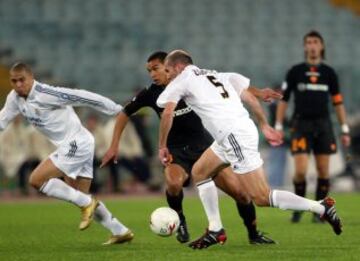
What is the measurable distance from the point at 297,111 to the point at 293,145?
441 mm

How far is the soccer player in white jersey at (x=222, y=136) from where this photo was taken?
958cm

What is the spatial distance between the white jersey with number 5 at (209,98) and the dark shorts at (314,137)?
3601 mm

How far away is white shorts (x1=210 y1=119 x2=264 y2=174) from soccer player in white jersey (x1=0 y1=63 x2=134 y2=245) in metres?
1.62

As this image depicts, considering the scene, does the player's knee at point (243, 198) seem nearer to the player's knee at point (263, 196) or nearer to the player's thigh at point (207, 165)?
the player's thigh at point (207, 165)

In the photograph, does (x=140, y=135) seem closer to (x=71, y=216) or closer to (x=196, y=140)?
(x=71, y=216)

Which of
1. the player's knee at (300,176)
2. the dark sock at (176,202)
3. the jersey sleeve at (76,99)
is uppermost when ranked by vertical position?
the jersey sleeve at (76,99)

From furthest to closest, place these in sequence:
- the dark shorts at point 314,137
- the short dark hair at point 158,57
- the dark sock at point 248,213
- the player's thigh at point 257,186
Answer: the dark shorts at point 314,137, the short dark hair at point 158,57, the dark sock at point 248,213, the player's thigh at point 257,186

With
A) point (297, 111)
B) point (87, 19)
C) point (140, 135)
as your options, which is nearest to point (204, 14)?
point (87, 19)

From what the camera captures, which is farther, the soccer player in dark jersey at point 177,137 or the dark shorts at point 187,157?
the dark shorts at point 187,157

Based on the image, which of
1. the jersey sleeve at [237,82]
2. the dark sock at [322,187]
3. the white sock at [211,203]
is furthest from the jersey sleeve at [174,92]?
the dark sock at [322,187]

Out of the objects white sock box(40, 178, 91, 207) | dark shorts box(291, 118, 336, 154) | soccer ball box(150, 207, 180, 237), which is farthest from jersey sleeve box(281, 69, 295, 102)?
white sock box(40, 178, 91, 207)

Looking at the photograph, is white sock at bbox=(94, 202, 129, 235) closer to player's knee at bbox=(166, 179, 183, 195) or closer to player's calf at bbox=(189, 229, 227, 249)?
player's knee at bbox=(166, 179, 183, 195)

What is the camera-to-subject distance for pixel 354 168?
2178 centimetres

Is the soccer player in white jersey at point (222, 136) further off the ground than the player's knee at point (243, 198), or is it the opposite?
the soccer player in white jersey at point (222, 136)
